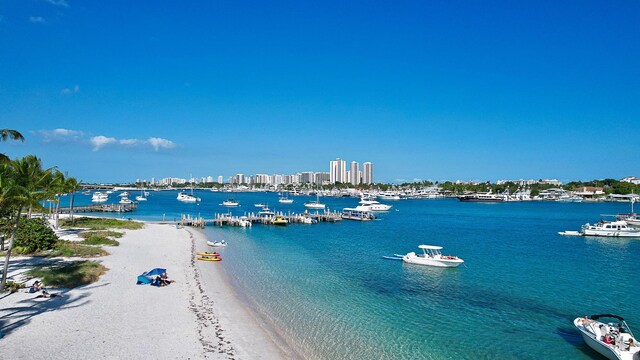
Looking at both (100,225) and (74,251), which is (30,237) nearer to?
(74,251)

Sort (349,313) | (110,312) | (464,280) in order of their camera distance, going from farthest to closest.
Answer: (464,280) → (349,313) → (110,312)

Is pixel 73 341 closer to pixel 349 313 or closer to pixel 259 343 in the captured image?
pixel 259 343

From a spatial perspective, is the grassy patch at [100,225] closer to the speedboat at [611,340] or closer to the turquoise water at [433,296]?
the turquoise water at [433,296]

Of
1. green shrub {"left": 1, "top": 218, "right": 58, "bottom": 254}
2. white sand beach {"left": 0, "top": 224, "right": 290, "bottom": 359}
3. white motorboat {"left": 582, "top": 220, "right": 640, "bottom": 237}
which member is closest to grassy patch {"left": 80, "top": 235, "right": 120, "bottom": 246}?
green shrub {"left": 1, "top": 218, "right": 58, "bottom": 254}

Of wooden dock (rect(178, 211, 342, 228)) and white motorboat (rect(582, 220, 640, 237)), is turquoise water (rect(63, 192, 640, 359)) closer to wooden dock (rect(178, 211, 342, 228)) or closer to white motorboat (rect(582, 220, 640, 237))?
white motorboat (rect(582, 220, 640, 237))

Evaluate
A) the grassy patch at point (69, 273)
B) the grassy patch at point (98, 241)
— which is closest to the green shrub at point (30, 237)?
the grassy patch at point (98, 241)

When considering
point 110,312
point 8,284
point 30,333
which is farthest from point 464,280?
point 8,284
